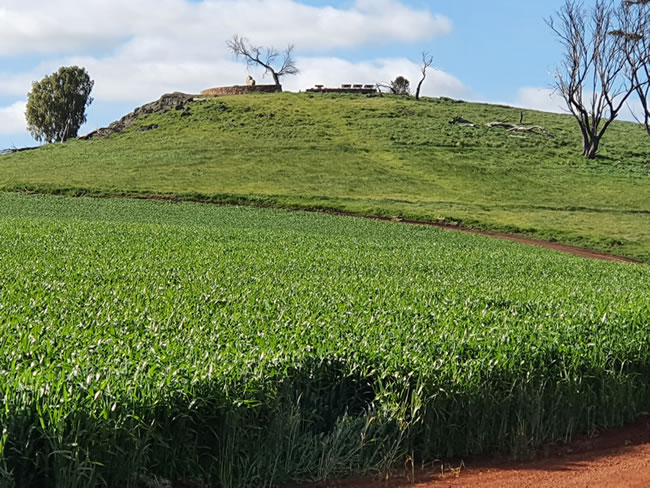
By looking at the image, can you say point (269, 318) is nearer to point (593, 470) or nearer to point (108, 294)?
point (108, 294)

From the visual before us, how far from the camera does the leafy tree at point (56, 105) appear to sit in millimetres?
119688

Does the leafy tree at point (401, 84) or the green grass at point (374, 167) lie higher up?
the leafy tree at point (401, 84)

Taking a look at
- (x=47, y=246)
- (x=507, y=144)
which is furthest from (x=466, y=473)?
(x=507, y=144)

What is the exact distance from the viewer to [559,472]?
7.76 metres

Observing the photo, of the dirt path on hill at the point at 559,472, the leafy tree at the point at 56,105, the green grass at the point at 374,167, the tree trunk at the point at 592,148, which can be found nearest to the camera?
the dirt path on hill at the point at 559,472

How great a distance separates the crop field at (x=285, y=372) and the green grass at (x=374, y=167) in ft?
83.4

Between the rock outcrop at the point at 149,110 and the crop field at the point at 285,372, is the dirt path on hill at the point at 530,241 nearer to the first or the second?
the crop field at the point at 285,372

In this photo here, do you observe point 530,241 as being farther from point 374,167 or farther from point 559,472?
point 559,472

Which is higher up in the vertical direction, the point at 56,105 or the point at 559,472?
the point at 56,105

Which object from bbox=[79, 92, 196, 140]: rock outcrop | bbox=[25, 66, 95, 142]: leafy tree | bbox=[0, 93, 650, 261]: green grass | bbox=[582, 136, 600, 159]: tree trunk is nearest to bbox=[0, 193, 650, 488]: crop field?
bbox=[0, 93, 650, 261]: green grass

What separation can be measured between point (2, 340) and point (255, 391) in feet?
10.7

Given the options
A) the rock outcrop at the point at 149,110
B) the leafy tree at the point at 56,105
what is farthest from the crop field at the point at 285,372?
the leafy tree at the point at 56,105

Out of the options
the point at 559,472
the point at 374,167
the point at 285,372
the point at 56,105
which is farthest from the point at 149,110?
the point at 559,472

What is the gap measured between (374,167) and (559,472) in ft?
196
